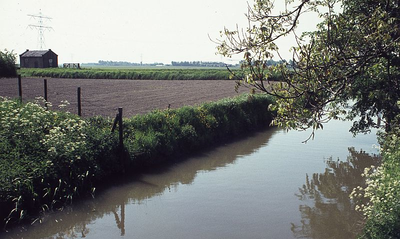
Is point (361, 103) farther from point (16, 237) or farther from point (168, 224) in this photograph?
point (16, 237)

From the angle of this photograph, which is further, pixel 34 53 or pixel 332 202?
pixel 34 53

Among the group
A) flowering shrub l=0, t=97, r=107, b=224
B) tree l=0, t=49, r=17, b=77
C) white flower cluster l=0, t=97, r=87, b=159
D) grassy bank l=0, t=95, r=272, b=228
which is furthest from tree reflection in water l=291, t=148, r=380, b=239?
tree l=0, t=49, r=17, b=77

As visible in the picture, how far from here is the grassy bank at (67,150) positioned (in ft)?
34.3

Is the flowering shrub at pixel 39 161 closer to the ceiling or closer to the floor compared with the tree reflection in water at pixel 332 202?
closer to the ceiling

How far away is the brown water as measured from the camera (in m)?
9.94

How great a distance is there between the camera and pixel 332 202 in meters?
12.1

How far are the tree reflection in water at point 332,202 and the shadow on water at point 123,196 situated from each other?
3.98m

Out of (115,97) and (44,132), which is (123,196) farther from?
(115,97)

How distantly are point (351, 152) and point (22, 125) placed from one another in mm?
14263

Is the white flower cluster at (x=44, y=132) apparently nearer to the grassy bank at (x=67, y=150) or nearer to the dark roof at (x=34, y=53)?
the grassy bank at (x=67, y=150)

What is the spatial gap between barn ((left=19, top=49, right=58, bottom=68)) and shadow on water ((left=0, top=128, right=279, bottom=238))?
3122 inches

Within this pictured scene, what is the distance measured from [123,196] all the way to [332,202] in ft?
21.0

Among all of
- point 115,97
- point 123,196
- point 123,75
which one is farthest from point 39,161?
point 123,75

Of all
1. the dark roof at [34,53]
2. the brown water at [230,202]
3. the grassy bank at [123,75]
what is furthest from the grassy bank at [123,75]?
the brown water at [230,202]
